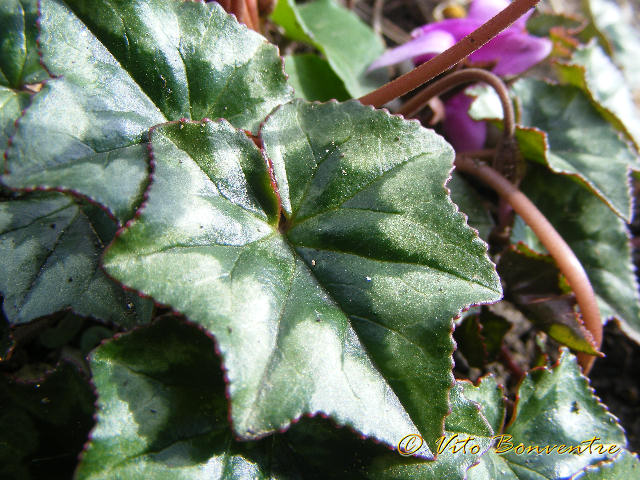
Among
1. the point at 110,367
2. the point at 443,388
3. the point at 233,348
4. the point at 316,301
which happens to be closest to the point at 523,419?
the point at 443,388

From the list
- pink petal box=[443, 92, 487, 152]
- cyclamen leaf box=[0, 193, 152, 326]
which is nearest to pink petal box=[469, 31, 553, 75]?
pink petal box=[443, 92, 487, 152]

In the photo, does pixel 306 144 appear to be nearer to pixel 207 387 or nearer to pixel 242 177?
pixel 242 177

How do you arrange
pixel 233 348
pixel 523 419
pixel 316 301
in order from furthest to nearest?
pixel 523 419, pixel 316 301, pixel 233 348

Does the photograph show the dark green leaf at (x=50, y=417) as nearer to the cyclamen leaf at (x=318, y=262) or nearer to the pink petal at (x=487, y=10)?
the cyclamen leaf at (x=318, y=262)

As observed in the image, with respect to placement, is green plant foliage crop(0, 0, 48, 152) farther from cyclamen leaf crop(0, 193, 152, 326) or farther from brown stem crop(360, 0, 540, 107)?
brown stem crop(360, 0, 540, 107)

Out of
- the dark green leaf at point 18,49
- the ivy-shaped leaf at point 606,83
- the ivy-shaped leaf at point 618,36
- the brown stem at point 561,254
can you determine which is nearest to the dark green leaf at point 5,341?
the dark green leaf at point 18,49

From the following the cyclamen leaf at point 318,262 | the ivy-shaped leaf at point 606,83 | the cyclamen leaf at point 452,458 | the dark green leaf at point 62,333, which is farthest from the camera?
the ivy-shaped leaf at point 606,83
